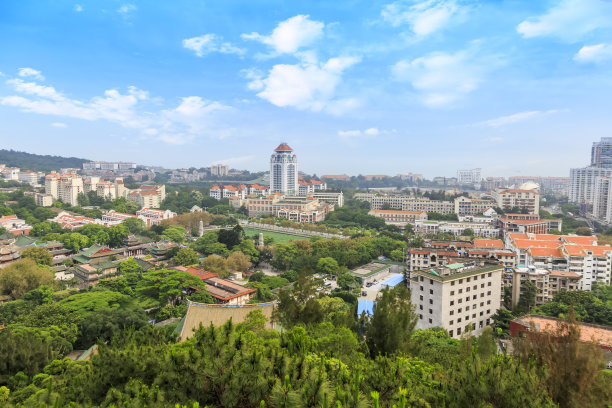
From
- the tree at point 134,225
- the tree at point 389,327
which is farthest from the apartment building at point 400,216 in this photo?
the tree at point 389,327

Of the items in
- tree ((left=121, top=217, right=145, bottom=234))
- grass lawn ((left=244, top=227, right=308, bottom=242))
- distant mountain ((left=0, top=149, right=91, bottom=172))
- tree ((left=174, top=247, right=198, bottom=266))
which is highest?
distant mountain ((left=0, top=149, right=91, bottom=172))

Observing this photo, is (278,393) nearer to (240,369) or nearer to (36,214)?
(240,369)

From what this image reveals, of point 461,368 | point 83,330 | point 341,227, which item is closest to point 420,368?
point 461,368

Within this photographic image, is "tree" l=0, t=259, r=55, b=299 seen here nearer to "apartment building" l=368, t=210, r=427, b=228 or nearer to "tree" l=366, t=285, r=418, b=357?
"tree" l=366, t=285, r=418, b=357

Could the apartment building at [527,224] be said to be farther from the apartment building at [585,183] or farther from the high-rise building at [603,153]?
the high-rise building at [603,153]

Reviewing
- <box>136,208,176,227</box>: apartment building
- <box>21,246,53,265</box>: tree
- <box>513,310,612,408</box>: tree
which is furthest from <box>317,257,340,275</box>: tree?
<box>136,208,176,227</box>: apartment building

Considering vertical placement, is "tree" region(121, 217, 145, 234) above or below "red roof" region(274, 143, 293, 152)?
below
